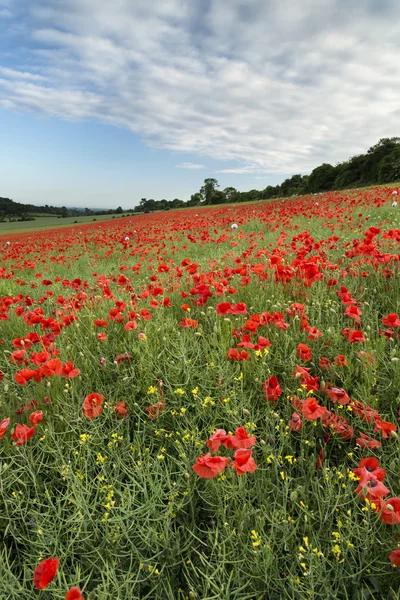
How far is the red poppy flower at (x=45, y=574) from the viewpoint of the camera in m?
1.07

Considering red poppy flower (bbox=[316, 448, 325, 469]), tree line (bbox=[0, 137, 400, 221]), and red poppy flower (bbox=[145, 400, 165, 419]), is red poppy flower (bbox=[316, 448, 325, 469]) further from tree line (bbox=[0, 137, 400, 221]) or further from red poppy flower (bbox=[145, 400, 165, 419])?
tree line (bbox=[0, 137, 400, 221])

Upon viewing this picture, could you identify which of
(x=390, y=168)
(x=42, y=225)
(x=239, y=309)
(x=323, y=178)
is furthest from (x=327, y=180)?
(x=239, y=309)

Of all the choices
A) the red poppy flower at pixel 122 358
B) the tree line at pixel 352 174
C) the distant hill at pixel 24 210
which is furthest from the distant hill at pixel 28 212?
the red poppy flower at pixel 122 358

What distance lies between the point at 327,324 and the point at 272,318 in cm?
62

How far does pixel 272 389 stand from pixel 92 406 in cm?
94

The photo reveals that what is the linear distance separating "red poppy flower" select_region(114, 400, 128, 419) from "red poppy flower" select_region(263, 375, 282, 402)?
30.1 inches

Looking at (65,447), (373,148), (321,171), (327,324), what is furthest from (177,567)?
(321,171)

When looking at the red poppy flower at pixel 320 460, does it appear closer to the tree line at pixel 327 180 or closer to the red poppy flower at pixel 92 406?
the red poppy flower at pixel 92 406

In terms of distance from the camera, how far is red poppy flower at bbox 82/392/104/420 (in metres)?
1.79

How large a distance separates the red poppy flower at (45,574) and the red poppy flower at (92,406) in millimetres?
687

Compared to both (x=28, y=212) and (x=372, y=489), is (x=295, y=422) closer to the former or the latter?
(x=372, y=489)

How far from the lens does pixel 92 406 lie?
73.0 inches

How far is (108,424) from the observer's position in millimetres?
2023

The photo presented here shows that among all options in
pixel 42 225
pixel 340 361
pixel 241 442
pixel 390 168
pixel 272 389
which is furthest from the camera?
pixel 42 225
